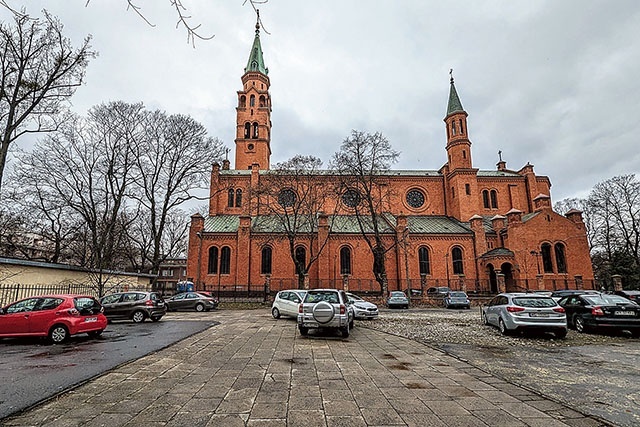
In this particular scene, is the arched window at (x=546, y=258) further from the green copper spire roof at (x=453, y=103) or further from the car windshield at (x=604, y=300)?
the car windshield at (x=604, y=300)

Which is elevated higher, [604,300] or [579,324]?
[604,300]

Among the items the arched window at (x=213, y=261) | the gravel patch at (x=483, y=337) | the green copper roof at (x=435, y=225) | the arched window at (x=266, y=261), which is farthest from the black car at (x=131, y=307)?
the green copper roof at (x=435, y=225)

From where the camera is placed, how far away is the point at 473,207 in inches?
1455

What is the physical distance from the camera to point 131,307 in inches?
628

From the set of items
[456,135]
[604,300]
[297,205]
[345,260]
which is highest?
[456,135]

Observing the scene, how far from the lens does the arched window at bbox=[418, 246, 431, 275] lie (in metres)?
32.9

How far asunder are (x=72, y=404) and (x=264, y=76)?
147ft

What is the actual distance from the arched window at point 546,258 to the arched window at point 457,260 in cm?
704

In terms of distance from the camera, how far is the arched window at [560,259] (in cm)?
3162

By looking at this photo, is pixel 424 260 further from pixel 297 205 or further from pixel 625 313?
pixel 625 313

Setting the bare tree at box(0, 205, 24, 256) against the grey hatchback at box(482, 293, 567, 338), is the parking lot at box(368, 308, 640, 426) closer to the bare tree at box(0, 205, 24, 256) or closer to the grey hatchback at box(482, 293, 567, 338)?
the grey hatchback at box(482, 293, 567, 338)

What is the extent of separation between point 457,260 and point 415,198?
30.5ft

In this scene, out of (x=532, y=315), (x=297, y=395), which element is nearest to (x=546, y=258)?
(x=532, y=315)

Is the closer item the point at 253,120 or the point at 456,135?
the point at 456,135
